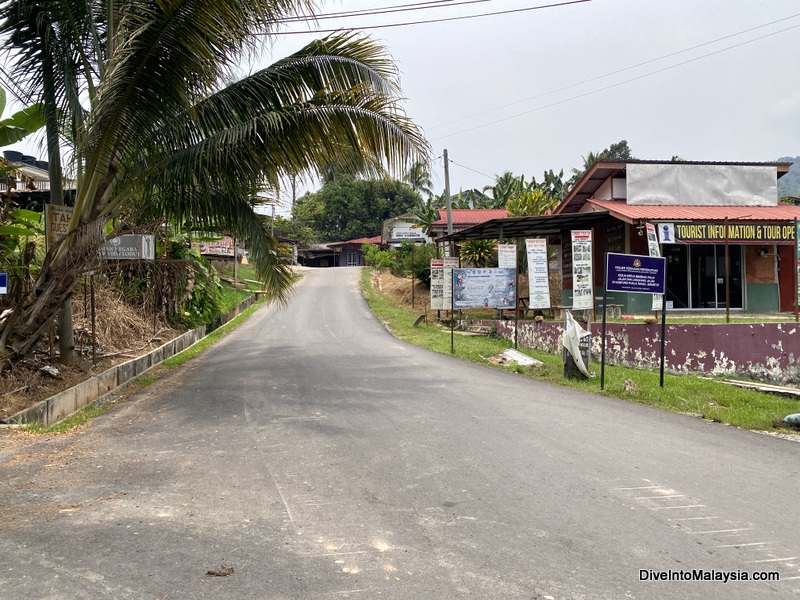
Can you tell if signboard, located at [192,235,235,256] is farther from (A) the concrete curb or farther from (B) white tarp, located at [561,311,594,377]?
(B) white tarp, located at [561,311,594,377]

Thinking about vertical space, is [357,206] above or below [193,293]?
above

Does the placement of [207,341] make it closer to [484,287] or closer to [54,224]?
[484,287]

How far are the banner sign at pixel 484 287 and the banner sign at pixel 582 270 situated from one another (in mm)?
2523

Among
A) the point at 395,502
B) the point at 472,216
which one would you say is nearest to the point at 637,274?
the point at 395,502

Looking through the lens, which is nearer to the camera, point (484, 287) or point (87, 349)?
point (87, 349)

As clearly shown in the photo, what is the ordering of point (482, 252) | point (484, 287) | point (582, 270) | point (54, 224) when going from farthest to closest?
point (482, 252)
point (484, 287)
point (582, 270)
point (54, 224)

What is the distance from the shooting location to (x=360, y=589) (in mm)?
3641

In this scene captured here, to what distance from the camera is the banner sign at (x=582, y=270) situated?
14.7 m

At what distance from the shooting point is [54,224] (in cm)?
991

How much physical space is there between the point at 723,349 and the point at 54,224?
11.4m

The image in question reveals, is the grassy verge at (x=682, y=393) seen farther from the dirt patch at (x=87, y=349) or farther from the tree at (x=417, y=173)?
the dirt patch at (x=87, y=349)

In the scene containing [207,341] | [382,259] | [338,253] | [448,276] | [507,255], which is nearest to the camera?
[507,255]

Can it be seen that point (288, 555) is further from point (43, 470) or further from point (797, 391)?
point (797, 391)

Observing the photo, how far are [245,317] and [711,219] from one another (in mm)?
17994
